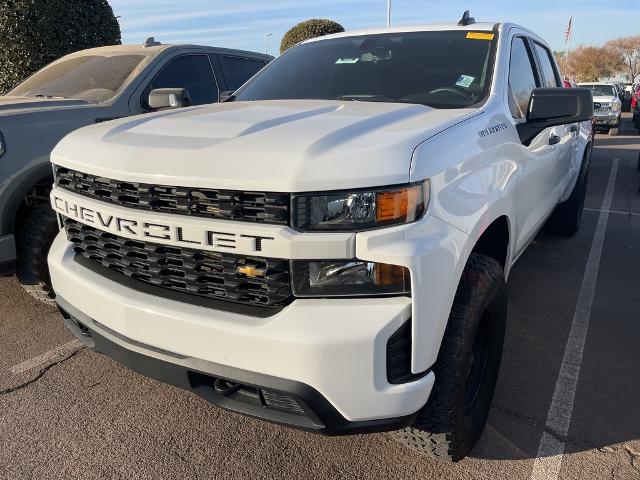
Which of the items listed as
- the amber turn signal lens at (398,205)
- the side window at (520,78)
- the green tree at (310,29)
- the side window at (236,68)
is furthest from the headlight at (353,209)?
the green tree at (310,29)

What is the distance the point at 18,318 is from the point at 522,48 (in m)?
3.80

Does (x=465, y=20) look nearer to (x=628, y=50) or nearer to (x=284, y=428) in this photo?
(x=284, y=428)

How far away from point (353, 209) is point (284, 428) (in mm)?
1306

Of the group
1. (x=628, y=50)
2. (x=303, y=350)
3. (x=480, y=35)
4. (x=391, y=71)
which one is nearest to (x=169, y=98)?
(x=391, y=71)

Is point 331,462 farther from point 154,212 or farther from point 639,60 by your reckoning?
point 639,60

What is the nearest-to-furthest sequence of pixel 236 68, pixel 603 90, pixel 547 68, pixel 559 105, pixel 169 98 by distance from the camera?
1. pixel 559 105
2. pixel 169 98
3. pixel 547 68
4. pixel 236 68
5. pixel 603 90

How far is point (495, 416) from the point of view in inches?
106

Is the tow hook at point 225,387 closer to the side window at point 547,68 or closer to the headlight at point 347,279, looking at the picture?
the headlight at point 347,279

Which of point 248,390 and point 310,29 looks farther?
point 310,29

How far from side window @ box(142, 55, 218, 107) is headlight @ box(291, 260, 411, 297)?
11.0 feet

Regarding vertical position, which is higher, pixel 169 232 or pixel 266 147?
pixel 266 147

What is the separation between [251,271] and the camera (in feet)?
6.07

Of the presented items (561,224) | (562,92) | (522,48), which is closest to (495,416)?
(562,92)

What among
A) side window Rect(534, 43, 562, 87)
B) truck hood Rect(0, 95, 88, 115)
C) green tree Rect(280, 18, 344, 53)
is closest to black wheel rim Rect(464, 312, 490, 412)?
side window Rect(534, 43, 562, 87)
